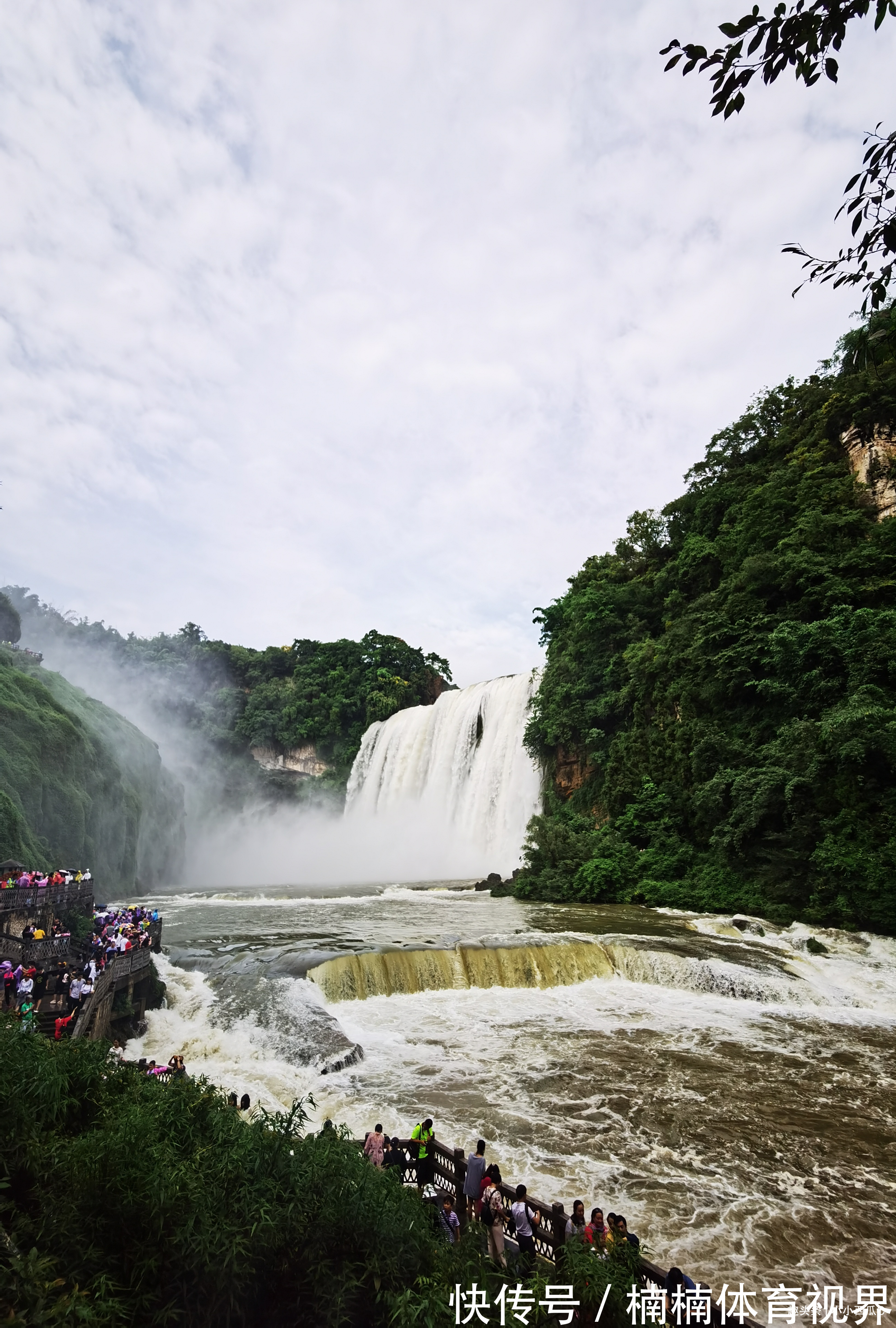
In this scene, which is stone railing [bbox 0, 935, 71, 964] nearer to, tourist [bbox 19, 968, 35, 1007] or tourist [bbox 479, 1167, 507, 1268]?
tourist [bbox 19, 968, 35, 1007]

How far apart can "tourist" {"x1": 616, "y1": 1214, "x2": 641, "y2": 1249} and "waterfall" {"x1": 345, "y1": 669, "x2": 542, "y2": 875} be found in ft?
82.9

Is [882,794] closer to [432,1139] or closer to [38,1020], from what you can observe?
[432,1139]

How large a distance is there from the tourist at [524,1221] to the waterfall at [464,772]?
2512 centimetres

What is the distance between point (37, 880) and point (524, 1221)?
1381 centimetres

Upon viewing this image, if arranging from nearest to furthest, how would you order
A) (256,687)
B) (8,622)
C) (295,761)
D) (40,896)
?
(40,896) → (8,622) → (295,761) → (256,687)

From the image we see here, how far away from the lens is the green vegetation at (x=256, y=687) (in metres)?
53.9

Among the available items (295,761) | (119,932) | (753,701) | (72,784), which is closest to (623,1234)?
(119,932)

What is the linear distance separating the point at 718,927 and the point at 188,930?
13887 mm

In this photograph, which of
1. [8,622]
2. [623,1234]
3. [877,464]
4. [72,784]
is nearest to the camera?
[623,1234]

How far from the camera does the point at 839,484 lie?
22266 millimetres

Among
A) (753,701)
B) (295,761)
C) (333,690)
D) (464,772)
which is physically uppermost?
(333,690)

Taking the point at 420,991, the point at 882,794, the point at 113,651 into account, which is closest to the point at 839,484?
the point at 882,794

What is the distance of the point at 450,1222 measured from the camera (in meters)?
5.05

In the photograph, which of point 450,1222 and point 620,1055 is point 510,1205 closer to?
point 450,1222
